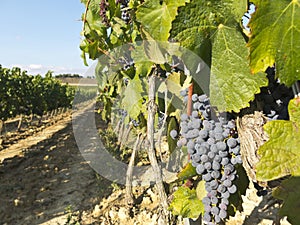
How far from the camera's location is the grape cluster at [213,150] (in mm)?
1277

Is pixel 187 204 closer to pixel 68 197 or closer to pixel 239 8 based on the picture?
pixel 239 8

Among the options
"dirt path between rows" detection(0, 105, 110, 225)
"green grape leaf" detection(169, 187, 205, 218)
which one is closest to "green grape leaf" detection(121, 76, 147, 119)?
"green grape leaf" detection(169, 187, 205, 218)

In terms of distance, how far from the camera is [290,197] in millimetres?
1044

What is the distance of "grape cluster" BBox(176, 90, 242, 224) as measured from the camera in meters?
1.28

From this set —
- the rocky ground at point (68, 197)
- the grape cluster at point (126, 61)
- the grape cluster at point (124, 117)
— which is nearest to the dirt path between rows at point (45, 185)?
the rocky ground at point (68, 197)

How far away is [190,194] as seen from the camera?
1594 mm

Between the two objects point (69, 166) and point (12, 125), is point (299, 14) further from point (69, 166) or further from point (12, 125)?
point (12, 125)

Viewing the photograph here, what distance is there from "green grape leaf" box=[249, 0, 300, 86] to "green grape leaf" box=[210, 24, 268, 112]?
10cm

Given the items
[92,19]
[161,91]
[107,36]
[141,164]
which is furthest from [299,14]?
[141,164]

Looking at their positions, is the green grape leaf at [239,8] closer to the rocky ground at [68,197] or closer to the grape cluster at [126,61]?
the grape cluster at [126,61]

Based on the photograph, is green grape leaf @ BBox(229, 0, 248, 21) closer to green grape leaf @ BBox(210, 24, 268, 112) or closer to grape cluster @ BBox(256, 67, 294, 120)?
green grape leaf @ BBox(210, 24, 268, 112)

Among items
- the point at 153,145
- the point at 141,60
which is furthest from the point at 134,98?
the point at 141,60

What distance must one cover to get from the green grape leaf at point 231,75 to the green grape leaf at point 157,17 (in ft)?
0.52

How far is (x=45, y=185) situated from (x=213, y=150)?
6.80 metres
